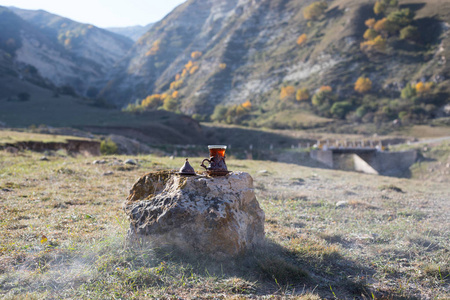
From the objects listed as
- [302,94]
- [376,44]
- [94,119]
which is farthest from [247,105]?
[94,119]

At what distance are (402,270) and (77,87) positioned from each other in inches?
6793

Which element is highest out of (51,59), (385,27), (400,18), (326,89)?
(51,59)

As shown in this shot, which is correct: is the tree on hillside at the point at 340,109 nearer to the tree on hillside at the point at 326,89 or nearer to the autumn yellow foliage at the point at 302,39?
the tree on hillside at the point at 326,89

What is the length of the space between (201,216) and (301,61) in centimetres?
9217

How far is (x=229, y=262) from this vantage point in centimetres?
404

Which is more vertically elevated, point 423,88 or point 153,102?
point 153,102

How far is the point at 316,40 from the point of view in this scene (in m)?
92.4

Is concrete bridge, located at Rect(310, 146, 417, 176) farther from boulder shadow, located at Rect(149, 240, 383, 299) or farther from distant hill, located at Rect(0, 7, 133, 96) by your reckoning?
distant hill, located at Rect(0, 7, 133, 96)

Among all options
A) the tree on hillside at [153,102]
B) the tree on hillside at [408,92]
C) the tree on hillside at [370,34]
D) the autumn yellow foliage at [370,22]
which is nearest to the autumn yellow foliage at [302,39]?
the autumn yellow foliage at [370,22]

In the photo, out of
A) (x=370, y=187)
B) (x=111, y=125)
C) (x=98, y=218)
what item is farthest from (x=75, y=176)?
(x=111, y=125)

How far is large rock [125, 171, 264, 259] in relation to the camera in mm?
4059

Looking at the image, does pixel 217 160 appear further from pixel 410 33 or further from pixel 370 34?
pixel 410 33

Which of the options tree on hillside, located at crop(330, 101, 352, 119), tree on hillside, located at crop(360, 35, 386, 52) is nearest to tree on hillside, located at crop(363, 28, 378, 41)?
tree on hillside, located at crop(360, 35, 386, 52)

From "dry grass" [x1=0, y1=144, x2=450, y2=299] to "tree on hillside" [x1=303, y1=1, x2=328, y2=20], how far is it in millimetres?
109591
